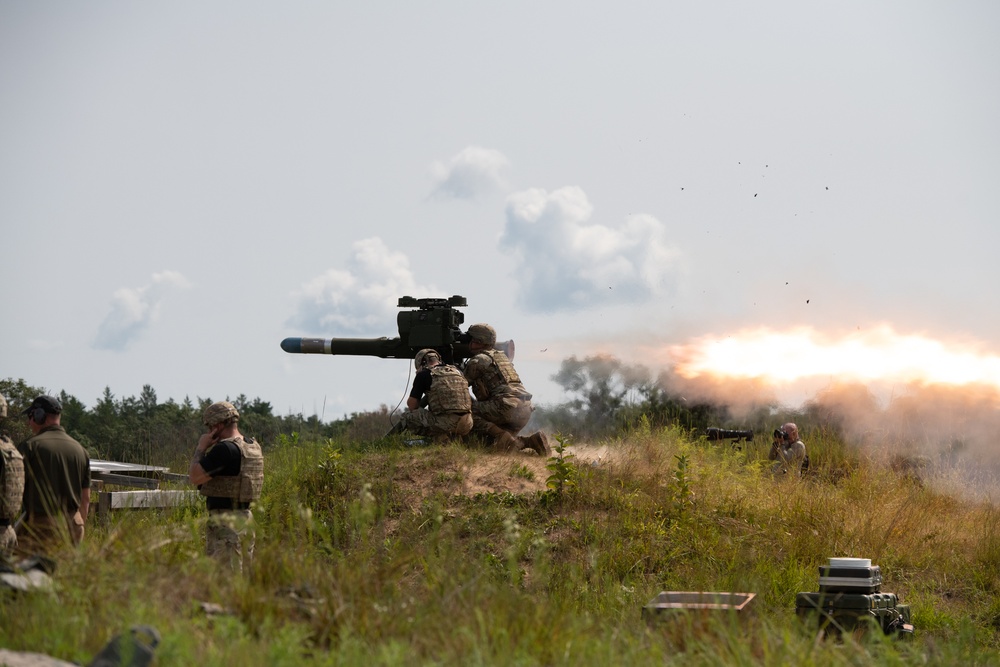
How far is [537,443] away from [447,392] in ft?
4.90

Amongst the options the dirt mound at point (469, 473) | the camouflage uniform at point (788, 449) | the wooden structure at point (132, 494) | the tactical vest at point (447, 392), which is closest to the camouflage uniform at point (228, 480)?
the wooden structure at point (132, 494)

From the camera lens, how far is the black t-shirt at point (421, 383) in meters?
14.6

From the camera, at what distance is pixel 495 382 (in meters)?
14.9

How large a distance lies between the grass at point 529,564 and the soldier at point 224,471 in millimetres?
414

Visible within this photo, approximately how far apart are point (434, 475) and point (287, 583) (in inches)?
266

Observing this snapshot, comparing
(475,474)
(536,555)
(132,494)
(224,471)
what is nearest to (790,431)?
(475,474)

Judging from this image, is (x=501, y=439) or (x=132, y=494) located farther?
(x=501, y=439)

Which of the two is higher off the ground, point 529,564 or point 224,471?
point 224,471

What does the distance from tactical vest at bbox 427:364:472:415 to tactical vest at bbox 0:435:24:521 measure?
625cm

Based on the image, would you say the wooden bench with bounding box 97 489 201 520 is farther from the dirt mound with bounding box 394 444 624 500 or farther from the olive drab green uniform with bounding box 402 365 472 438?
the olive drab green uniform with bounding box 402 365 472 438

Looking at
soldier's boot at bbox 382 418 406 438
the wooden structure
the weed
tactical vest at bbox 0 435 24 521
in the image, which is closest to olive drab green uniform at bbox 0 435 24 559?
tactical vest at bbox 0 435 24 521

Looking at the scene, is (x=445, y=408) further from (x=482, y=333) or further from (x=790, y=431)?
(x=790, y=431)

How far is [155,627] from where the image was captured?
19.1 ft

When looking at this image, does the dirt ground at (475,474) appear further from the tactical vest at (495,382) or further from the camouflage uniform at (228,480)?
the camouflage uniform at (228,480)
